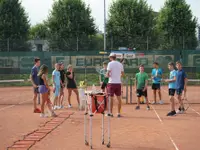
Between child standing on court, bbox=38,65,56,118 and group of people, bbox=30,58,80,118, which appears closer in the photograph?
child standing on court, bbox=38,65,56,118

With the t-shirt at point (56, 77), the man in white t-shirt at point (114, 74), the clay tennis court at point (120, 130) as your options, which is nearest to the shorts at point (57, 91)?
the t-shirt at point (56, 77)

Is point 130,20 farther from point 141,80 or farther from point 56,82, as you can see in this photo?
point 56,82

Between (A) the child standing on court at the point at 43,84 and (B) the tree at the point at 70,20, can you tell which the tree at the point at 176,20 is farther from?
(A) the child standing on court at the point at 43,84

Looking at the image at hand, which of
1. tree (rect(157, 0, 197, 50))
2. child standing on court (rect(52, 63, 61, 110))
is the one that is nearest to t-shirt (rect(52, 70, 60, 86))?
child standing on court (rect(52, 63, 61, 110))

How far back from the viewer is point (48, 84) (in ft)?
36.4

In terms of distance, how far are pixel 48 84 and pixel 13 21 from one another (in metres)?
28.1

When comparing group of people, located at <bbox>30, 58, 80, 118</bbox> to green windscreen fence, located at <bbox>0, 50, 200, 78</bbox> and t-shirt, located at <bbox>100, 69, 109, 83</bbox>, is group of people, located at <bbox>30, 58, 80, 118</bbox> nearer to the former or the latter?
t-shirt, located at <bbox>100, 69, 109, 83</bbox>

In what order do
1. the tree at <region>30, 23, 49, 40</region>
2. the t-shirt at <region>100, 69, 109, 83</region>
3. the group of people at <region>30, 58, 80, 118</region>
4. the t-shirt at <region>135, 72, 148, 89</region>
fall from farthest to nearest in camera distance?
the tree at <region>30, 23, 49, 40</region>
the t-shirt at <region>100, 69, 109, 83</region>
the t-shirt at <region>135, 72, 148, 89</region>
the group of people at <region>30, 58, 80, 118</region>

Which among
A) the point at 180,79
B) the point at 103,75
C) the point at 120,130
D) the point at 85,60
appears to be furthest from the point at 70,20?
the point at 120,130

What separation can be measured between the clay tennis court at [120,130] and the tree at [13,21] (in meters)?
25.3

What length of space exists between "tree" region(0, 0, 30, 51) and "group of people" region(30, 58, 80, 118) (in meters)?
23.2

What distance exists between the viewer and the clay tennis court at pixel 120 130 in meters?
7.45

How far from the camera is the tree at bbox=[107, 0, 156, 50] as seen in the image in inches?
1462

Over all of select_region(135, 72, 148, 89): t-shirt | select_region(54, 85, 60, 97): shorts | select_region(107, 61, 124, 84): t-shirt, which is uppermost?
select_region(107, 61, 124, 84): t-shirt
